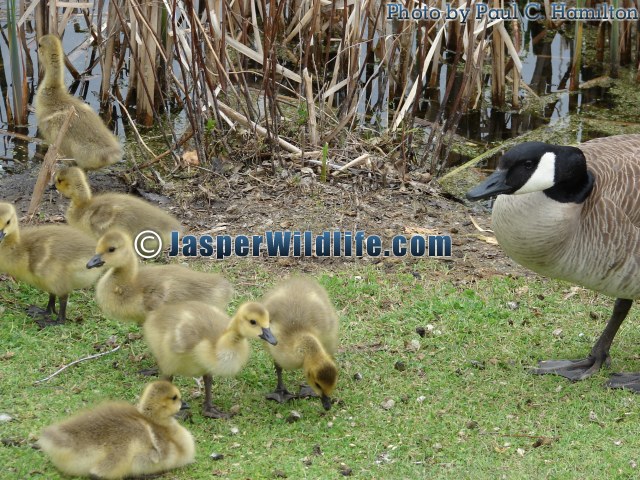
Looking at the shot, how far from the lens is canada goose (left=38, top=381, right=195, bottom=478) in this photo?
14.6 feet

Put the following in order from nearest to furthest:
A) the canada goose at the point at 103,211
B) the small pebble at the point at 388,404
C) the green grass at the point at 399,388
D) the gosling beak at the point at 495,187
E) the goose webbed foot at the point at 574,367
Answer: the green grass at the point at 399,388 < the gosling beak at the point at 495,187 < the small pebble at the point at 388,404 < the goose webbed foot at the point at 574,367 < the canada goose at the point at 103,211

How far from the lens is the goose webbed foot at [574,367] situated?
596 centimetres

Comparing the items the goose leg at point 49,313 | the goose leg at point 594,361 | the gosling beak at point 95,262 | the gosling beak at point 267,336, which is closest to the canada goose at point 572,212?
the goose leg at point 594,361

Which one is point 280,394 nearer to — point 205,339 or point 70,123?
point 205,339

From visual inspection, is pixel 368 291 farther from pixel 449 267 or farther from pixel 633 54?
pixel 633 54

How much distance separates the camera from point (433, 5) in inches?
356

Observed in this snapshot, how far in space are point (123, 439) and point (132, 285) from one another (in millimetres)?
1279

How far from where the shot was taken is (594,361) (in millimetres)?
6039

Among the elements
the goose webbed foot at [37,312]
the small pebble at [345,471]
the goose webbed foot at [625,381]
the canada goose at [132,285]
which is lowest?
the goose webbed foot at [625,381]

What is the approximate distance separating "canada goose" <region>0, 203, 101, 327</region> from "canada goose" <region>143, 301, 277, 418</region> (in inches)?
33.9

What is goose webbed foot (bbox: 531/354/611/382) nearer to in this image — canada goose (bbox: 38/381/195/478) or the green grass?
the green grass

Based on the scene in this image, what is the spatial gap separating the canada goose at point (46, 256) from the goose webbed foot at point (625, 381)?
3.27m

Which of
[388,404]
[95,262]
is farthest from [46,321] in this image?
[388,404]

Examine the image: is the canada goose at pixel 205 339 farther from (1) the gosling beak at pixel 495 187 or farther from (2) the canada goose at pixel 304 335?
(1) the gosling beak at pixel 495 187
